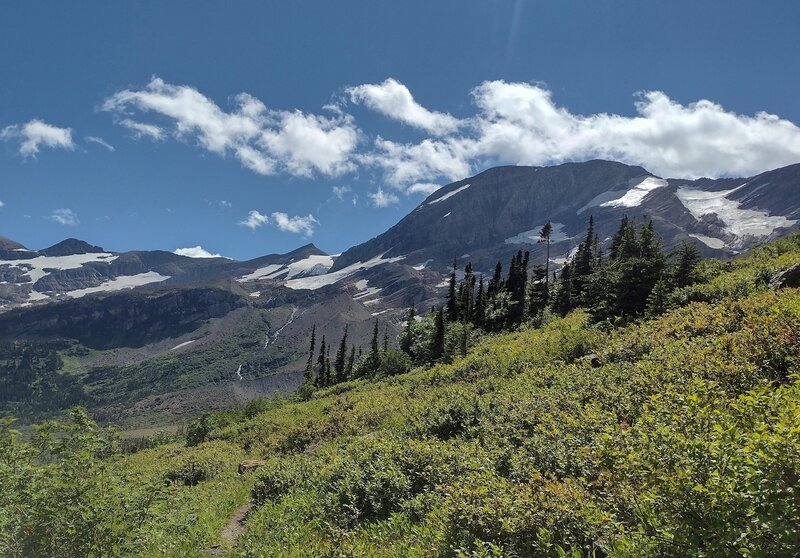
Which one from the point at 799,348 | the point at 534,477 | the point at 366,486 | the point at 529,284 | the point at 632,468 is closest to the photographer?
the point at 632,468

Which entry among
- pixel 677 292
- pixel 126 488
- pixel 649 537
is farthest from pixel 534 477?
pixel 677 292

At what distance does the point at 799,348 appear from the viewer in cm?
1052

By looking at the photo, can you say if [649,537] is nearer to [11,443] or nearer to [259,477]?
[11,443]

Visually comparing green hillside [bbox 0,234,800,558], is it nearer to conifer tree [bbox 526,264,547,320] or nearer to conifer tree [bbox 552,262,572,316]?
conifer tree [bbox 552,262,572,316]

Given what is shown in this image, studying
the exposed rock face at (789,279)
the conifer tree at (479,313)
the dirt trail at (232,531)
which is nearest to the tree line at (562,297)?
the conifer tree at (479,313)

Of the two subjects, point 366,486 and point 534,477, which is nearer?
point 534,477

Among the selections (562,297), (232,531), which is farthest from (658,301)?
(562,297)

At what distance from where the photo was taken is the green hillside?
15.8 feet

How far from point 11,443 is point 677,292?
89.8ft

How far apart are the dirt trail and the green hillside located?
9 cm

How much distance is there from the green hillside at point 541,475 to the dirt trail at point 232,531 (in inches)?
3.7

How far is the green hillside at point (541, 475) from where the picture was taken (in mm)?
4828

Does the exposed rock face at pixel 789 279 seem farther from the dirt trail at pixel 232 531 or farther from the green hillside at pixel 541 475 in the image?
the dirt trail at pixel 232 531

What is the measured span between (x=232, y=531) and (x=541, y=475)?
11.3 metres
